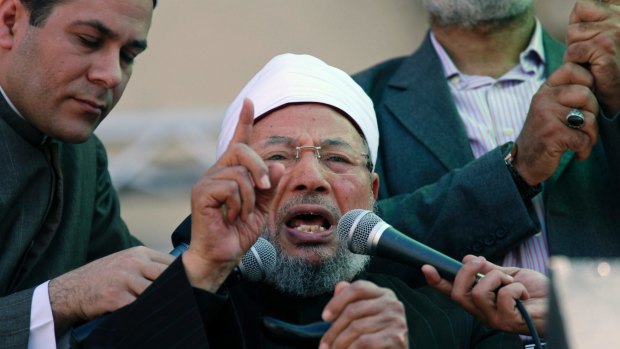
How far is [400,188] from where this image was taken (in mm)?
5840

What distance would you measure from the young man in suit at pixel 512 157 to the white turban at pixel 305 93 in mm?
259

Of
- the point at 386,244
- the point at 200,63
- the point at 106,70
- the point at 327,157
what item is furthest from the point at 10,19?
the point at 200,63

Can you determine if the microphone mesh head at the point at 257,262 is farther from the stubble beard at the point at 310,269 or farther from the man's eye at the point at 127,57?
the man's eye at the point at 127,57

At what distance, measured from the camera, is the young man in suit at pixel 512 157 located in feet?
18.0

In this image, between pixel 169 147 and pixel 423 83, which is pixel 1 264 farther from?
pixel 169 147

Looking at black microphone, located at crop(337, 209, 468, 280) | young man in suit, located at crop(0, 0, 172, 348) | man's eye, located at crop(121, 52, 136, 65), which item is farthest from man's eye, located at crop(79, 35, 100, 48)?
black microphone, located at crop(337, 209, 468, 280)

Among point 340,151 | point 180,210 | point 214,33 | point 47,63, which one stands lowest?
point 180,210

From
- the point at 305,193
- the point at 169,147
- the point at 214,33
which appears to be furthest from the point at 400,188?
the point at 214,33

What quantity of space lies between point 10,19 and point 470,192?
6.27 ft

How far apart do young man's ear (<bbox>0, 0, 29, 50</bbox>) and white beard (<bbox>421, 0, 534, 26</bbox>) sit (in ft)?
6.62

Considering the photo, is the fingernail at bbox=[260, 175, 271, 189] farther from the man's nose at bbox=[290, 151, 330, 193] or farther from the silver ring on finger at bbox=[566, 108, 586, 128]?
the silver ring on finger at bbox=[566, 108, 586, 128]

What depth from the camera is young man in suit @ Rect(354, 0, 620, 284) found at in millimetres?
5480

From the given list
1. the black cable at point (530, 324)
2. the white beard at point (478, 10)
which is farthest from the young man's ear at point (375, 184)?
the black cable at point (530, 324)

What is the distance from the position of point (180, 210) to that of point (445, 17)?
3036 millimetres
